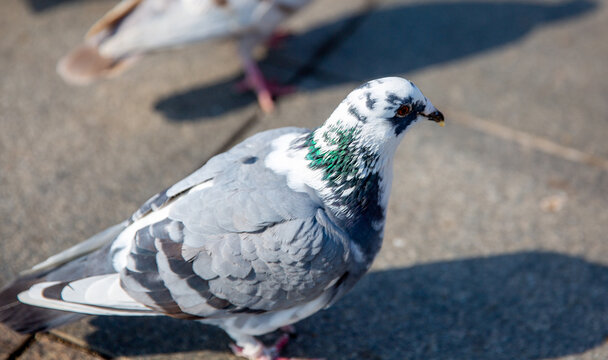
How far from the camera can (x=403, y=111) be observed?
2.35 m

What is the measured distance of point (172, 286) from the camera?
2.39m

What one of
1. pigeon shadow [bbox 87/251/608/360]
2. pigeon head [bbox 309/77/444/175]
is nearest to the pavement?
pigeon shadow [bbox 87/251/608/360]

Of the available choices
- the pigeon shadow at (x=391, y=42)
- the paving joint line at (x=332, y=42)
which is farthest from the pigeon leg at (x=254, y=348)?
the paving joint line at (x=332, y=42)

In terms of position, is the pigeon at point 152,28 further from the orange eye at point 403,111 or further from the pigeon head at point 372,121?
the orange eye at point 403,111

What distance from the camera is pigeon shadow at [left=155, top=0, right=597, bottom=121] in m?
4.50

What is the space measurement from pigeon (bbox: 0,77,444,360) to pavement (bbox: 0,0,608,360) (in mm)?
449

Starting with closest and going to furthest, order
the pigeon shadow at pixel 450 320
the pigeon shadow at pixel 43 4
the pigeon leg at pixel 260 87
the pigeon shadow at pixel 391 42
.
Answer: the pigeon shadow at pixel 450 320 → the pigeon leg at pixel 260 87 → the pigeon shadow at pixel 391 42 → the pigeon shadow at pixel 43 4

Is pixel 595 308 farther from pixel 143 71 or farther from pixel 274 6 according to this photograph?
pixel 143 71

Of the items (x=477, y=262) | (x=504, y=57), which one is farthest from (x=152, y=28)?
(x=504, y=57)

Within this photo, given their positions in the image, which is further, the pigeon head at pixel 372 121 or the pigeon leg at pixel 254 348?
the pigeon leg at pixel 254 348

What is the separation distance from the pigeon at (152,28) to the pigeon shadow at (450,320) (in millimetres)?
1914

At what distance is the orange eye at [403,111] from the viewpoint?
232 cm

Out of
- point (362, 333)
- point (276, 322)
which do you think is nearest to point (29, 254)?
point (276, 322)

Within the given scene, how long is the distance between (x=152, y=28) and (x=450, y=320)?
106 inches
